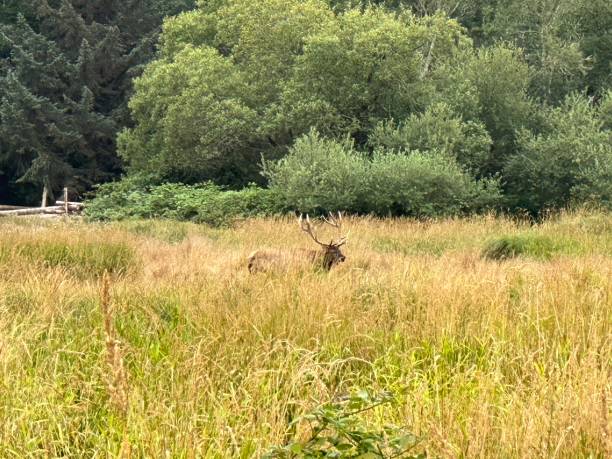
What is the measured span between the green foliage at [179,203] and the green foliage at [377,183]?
4.61ft

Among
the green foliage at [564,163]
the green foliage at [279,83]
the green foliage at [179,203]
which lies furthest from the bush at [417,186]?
the green foliage at [279,83]

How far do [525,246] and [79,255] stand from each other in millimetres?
6866

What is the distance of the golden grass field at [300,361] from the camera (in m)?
2.53

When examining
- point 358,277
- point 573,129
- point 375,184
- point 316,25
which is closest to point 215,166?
point 316,25

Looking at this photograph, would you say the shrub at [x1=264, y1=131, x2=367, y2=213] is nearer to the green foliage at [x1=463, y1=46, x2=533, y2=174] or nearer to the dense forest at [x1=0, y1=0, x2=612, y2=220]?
the dense forest at [x1=0, y1=0, x2=612, y2=220]

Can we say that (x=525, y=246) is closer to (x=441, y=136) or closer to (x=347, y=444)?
(x=441, y=136)

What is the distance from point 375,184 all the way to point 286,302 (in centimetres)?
1324

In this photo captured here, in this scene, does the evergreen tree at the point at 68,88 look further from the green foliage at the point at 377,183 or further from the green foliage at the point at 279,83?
the green foliage at the point at 377,183

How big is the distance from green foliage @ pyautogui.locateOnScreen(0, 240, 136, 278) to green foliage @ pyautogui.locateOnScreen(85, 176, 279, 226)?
8908mm

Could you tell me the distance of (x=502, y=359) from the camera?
3686 millimetres

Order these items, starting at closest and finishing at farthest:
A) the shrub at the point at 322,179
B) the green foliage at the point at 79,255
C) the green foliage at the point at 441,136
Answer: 1. the green foliage at the point at 79,255
2. the shrub at the point at 322,179
3. the green foliage at the point at 441,136

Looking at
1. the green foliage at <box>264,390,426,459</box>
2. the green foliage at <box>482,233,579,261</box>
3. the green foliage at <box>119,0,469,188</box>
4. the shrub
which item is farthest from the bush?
the green foliage at <box>264,390,426,459</box>

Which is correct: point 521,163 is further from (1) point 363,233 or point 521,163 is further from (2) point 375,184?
(1) point 363,233

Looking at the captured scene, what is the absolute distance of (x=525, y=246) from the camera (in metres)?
10.8
